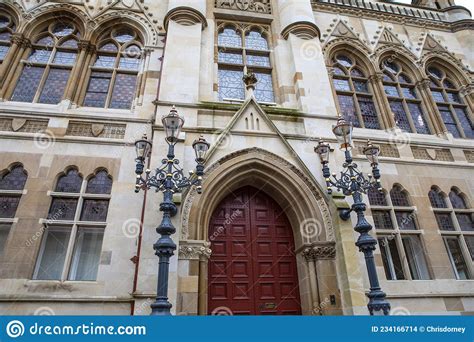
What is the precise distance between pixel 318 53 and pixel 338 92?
156cm

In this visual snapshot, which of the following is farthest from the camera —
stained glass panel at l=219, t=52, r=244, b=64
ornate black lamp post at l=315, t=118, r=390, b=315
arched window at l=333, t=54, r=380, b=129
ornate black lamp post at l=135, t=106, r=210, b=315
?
arched window at l=333, t=54, r=380, b=129

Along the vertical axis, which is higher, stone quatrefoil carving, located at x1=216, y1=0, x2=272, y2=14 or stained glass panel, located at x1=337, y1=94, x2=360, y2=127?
stone quatrefoil carving, located at x1=216, y1=0, x2=272, y2=14

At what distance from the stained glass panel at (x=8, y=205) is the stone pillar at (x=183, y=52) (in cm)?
427

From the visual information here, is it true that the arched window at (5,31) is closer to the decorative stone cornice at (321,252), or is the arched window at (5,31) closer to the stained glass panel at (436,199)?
the decorative stone cornice at (321,252)

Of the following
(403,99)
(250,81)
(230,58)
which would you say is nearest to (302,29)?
(230,58)

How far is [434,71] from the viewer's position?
1223 centimetres

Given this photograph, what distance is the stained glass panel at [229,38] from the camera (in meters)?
10.4

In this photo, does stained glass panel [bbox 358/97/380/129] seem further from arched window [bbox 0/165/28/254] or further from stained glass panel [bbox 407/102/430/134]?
arched window [bbox 0/165/28/254]

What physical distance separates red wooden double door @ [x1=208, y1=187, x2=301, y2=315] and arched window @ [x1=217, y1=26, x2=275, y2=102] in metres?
3.46

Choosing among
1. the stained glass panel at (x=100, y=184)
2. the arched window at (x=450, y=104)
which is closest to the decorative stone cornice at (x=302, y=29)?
the arched window at (x=450, y=104)

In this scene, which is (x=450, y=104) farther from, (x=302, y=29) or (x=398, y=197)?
(x=302, y=29)

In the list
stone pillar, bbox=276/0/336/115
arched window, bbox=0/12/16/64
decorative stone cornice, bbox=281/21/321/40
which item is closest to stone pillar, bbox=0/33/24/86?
arched window, bbox=0/12/16/64

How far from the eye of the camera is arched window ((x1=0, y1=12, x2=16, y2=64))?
365 inches

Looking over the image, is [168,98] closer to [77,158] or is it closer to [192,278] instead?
[77,158]
